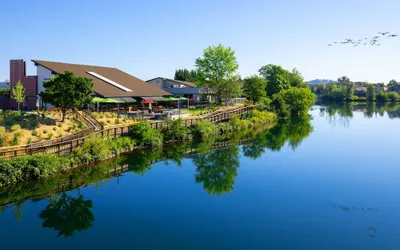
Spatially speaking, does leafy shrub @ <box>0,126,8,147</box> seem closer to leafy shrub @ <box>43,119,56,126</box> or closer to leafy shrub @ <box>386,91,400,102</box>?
leafy shrub @ <box>43,119,56,126</box>

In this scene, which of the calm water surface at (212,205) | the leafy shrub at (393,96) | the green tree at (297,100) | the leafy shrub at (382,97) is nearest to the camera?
the calm water surface at (212,205)

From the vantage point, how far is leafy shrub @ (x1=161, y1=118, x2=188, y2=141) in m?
39.3

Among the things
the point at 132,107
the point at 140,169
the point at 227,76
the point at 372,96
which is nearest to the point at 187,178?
the point at 140,169

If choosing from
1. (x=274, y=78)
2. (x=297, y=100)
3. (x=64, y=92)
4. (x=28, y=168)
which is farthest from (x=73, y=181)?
(x=274, y=78)

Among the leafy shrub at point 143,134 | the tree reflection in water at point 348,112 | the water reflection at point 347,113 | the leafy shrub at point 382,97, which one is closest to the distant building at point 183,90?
the water reflection at point 347,113

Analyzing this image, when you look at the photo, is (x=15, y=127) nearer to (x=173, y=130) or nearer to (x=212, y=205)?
(x=173, y=130)

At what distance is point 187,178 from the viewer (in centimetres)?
2697

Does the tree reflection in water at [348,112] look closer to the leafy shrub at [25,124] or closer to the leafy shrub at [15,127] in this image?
the leafy shrub at [25,124]

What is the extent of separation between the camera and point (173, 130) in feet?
129

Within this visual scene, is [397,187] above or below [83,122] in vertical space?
below

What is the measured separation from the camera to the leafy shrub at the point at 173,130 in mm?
39309

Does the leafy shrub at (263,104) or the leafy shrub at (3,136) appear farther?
the leafy shrub at (263,104)

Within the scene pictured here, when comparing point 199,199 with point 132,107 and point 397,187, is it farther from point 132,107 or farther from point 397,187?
point 132,107

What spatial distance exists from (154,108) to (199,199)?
30.7m
